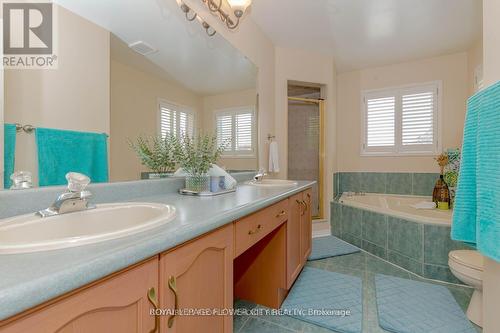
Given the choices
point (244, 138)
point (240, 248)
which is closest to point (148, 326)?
point (240, 248)

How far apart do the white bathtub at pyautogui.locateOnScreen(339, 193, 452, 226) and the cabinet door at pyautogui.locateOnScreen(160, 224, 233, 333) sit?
2.01m

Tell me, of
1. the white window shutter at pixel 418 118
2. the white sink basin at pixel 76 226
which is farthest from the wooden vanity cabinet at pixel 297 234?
the white window shutter at pixel 418 118

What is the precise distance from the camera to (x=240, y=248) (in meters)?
1.05

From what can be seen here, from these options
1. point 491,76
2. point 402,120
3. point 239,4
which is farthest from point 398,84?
point 491,76

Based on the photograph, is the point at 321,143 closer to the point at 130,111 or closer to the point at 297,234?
the point at 297,234

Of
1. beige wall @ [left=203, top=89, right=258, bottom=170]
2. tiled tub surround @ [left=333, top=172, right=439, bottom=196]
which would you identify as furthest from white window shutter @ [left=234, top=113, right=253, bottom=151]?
tiled tub surround @ [left=333, top=172, right=439, bottom=196]

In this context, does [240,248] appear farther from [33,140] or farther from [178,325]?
[33,140]

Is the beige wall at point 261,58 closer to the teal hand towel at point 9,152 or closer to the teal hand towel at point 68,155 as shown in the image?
the teal hand towel at point 68,155

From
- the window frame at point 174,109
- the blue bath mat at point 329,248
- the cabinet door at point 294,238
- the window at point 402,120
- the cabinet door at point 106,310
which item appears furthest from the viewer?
the window at point 402,120

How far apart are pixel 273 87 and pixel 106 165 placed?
7.77 ft

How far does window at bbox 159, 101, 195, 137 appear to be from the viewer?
1400 mm

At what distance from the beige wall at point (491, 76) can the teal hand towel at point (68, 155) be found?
5.41ft

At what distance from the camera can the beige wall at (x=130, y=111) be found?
1.14 metres

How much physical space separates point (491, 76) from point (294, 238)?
4.59 feet
